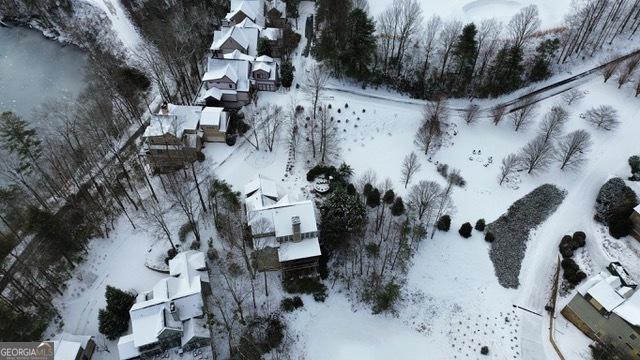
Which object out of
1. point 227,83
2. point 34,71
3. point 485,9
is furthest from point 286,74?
point 34,71

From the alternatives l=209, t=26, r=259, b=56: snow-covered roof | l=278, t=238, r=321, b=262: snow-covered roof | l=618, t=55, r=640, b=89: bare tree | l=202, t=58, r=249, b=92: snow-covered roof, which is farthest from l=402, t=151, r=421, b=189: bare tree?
l=618, t=55, r=640, b=89: bare tree

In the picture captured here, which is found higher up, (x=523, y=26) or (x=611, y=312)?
(x=523, y=26)

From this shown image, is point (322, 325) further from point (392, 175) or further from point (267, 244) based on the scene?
point (392, 175)

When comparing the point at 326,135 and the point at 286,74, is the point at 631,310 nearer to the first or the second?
the point at 326,135

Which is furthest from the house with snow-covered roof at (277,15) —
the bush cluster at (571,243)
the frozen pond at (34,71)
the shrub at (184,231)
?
the bush cluster at (571,243)

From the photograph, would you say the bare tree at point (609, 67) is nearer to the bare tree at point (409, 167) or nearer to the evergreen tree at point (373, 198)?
the bare tree at point (409, 167)

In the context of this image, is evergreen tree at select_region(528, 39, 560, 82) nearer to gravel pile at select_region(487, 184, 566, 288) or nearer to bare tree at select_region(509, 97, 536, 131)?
bare tree at select_region(509, 97, 536, 131)
